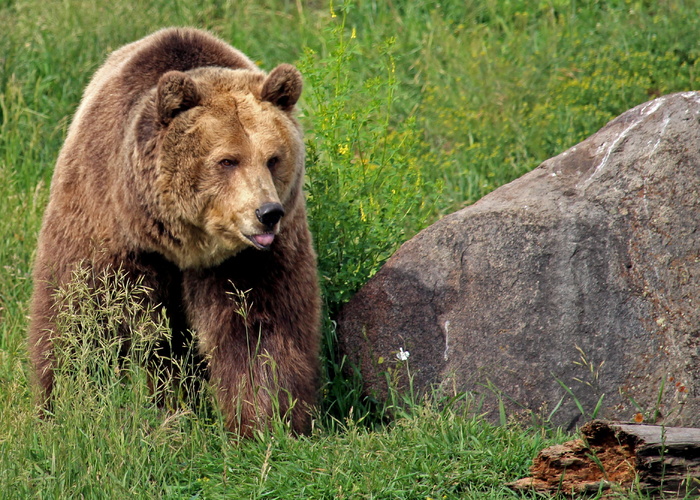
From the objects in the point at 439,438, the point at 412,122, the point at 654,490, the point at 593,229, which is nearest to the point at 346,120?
the point at 412,122

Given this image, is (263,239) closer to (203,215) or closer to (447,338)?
(203,215)

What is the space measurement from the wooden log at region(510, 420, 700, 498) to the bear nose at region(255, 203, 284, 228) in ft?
4.97

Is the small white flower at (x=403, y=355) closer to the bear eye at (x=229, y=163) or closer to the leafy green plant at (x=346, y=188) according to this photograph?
the leafy green plant at (x=346, y=188)

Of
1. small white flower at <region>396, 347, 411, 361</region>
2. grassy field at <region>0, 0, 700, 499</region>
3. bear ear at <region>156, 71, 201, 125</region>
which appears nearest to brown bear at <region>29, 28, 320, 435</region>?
bear ear at <region>156, 71, 201, 125</region>

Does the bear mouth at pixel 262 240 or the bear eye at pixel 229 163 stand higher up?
the bear eye at pixel 229 163

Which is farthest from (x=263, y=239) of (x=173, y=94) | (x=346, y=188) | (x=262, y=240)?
(x=346, y=188)

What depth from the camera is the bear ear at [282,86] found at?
4.41 meters

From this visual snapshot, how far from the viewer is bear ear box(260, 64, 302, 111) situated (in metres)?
4.41

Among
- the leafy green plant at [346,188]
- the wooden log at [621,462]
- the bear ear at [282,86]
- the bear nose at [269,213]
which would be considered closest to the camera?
the wooden log at [621,462]

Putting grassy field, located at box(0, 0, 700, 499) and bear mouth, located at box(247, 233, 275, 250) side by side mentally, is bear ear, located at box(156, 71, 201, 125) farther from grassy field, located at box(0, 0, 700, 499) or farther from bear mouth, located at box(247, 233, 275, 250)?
grassy field, located at box(0, 0, 700, 499)

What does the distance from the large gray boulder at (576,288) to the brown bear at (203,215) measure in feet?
2.18

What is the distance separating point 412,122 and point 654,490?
8.91 ft

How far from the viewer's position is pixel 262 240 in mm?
4168

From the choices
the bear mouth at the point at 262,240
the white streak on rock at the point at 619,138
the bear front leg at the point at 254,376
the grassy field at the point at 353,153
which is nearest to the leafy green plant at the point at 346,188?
the grassy field at the point at 353,153
